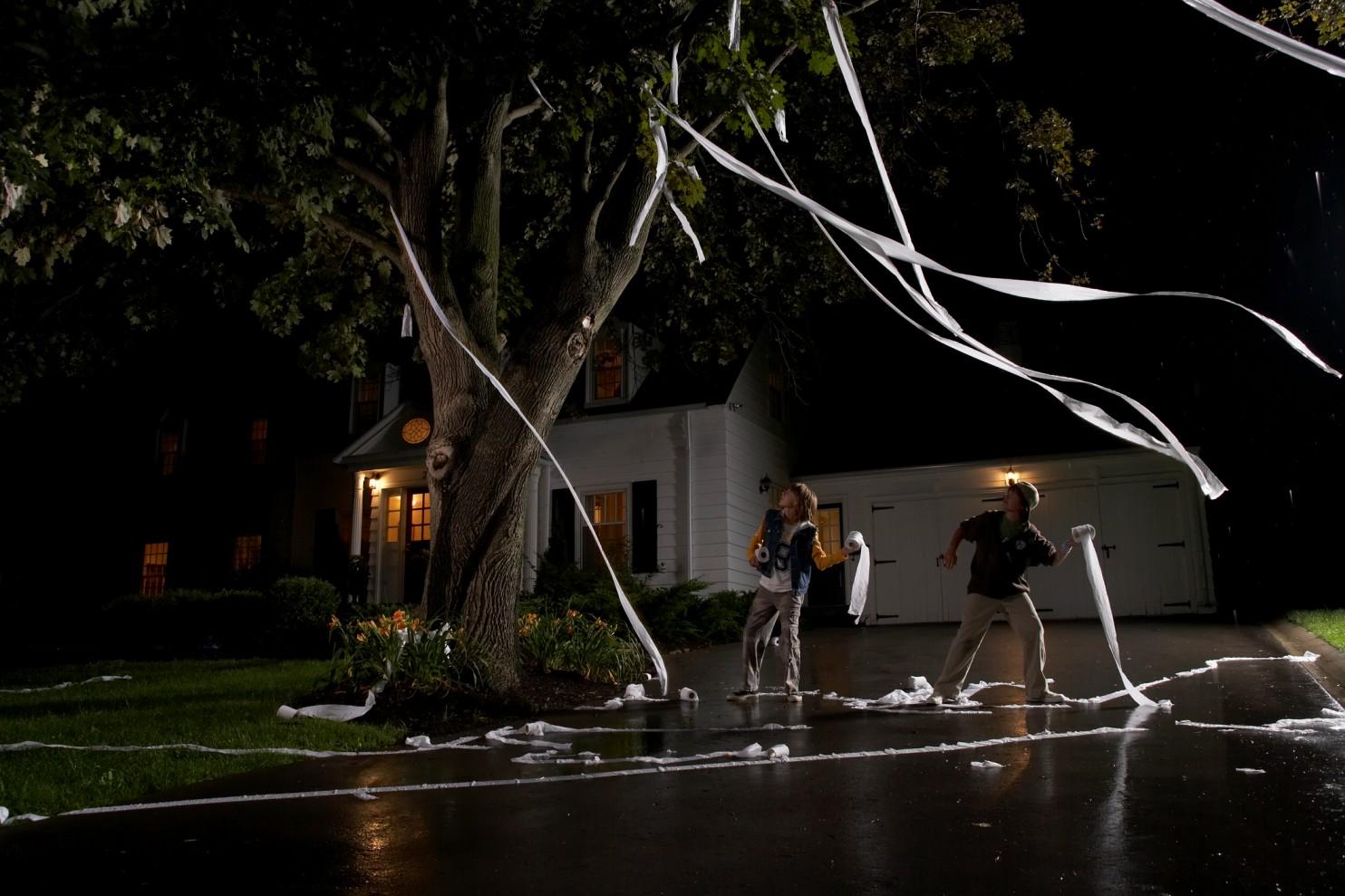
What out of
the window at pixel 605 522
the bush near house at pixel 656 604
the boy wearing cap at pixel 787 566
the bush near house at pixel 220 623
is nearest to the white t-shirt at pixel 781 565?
Result: the boy wearing cap at pixel 787 566

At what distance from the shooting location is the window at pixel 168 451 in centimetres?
2584

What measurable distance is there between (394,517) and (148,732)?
49.0 ft

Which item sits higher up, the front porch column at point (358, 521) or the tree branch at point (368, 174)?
the tree branch at point (368, 174)

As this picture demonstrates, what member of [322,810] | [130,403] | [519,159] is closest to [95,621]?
[130,403]

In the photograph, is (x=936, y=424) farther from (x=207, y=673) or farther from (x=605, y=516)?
(x=207, y=673)

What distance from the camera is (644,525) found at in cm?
1964

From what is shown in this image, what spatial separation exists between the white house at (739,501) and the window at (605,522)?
0.04 meters

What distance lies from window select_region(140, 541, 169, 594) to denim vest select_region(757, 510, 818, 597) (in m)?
21.1

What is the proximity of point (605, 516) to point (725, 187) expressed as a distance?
7793mm

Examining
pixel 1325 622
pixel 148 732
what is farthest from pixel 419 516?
pixel 1325 622

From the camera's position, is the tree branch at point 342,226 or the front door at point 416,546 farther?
the front door at point 416,546

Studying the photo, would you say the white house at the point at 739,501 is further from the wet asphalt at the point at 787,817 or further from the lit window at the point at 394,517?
the wet asphalt at the point at 787,817

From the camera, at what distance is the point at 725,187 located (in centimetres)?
1438

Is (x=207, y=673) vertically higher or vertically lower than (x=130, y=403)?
lower
